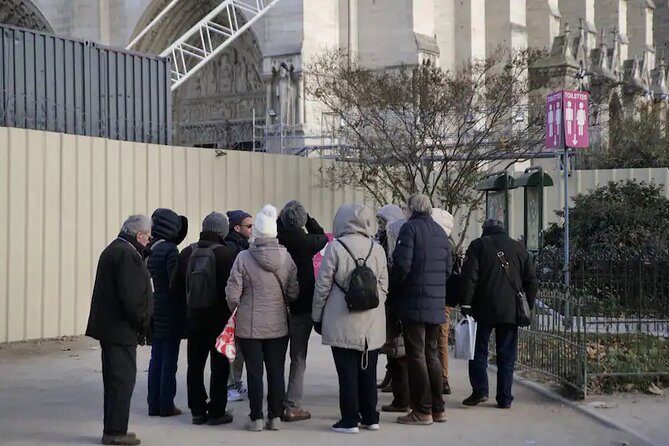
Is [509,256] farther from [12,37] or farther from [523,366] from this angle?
[12,37]

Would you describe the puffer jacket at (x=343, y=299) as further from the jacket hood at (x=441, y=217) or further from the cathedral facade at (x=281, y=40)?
the cathedral facade at (x=281, y=40)

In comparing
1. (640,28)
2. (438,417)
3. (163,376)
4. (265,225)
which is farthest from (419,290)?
(640,28)

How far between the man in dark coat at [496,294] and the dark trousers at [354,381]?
4.61 feet

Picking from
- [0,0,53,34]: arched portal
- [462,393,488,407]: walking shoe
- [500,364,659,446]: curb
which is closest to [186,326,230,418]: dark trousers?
[462,393,488,407]: walking shoe

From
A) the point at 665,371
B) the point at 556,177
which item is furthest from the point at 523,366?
the point at 556,177

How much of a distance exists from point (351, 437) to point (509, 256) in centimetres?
240

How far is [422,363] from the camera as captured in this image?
9477 mm

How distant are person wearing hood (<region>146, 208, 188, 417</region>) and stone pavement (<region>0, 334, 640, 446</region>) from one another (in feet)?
0.81

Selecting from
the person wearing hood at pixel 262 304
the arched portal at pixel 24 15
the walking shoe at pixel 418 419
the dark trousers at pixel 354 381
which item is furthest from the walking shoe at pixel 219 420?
the arched portal at pixel 24 15

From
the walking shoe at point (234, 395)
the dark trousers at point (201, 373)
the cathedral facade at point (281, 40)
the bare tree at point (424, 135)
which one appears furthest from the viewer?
the cathedral facade at point (281, 40)

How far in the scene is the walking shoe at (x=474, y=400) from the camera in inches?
413

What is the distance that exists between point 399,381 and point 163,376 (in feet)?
7.05

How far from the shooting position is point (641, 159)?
93.0 feet

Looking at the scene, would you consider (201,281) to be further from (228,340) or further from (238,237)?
(238,237)
